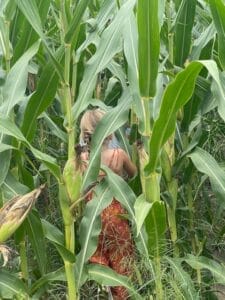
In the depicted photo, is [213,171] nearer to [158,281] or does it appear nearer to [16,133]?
[158,281]

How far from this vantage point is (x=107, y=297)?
9.16ft

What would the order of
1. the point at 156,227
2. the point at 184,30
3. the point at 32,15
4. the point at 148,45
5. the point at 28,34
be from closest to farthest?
the point at 148,45 < the point at 32,15 < the point at 156,227 < the point at 28,34 < the point at 184,30

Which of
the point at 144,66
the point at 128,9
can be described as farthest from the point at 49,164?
the point at 128,9

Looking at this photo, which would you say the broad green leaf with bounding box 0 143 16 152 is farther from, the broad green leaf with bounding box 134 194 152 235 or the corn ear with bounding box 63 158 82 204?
the broad green leaf with bounding box 134 194 152 235

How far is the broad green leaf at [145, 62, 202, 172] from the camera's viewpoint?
6.75 feet

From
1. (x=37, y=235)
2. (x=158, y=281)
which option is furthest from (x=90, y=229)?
(x=158, y=281)

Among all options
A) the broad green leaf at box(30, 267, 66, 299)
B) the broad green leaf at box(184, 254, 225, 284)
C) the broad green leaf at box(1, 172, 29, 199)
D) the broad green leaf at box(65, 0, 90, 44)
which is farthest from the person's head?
the broad green leaf at box(184, 254, 225, 284)

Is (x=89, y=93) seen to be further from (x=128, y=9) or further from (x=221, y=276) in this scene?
(x=221, y=276)

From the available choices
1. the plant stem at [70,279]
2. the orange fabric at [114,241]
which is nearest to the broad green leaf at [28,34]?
the orange fabric at [114,241]

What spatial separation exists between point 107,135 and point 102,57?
1.05 feet

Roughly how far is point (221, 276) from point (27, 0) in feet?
4.49

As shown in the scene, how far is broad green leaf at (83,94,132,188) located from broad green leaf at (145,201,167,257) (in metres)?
0.29

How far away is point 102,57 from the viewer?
2.42 meters

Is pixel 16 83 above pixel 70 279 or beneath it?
above
